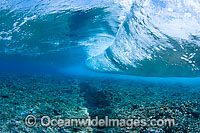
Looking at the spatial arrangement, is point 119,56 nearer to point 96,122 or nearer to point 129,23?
point 129,23

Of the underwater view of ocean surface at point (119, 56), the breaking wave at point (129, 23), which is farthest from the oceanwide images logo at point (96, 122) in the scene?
the breaking wave at point (129, 23)

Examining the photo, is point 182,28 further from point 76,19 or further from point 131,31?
point 76,19

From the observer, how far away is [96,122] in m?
4.33

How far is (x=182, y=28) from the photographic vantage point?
259 inches

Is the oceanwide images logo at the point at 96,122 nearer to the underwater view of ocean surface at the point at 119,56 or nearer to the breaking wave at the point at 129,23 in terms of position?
the underwater view of ocean surface at the point at 119,56

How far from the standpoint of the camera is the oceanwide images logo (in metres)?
3.84

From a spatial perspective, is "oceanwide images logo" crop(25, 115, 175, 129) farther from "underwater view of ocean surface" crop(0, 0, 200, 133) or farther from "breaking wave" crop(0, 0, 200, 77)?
"breaking wave" crop(0, 0, 200, 77)

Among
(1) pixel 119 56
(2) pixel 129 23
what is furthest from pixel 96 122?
(1) pixel 119 56

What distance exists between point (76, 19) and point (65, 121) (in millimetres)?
8118

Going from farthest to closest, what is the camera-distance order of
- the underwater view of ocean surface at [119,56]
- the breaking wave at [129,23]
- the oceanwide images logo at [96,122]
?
the breaking wave at [129,23] → the underwater view of ocean surface at [119,56] → the oceanwide images logo at [96,122]

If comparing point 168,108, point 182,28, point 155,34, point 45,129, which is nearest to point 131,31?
point 155,34

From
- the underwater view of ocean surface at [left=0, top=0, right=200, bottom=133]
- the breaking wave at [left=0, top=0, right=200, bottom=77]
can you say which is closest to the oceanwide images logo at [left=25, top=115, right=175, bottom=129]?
the underwater view of ocean surface at [left=0, top=0, right=200, bottom=133]

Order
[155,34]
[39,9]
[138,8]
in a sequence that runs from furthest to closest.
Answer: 1. [39,9]
2. [155,34]
3. [138,8]

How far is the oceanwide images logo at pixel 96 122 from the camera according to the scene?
384 cm
